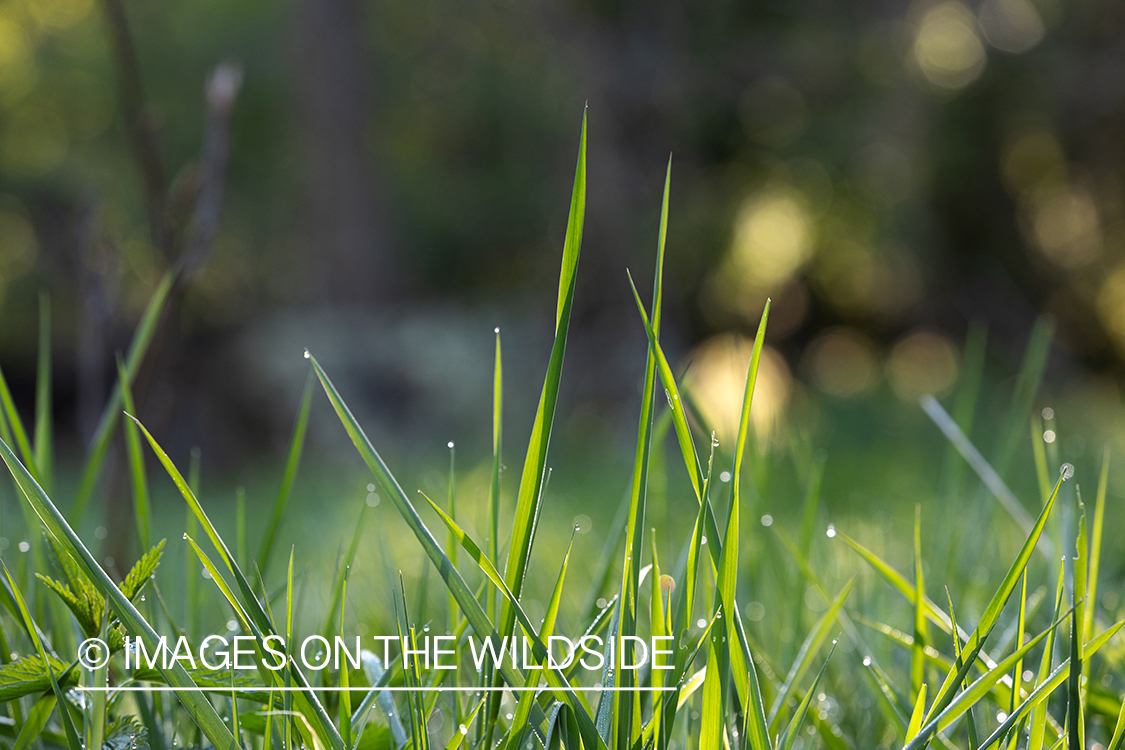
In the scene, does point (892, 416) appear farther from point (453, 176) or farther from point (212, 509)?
Answer: point (453, 176)

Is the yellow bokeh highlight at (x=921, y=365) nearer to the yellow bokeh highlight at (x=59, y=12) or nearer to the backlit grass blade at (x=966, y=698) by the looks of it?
→ the backlit grass blade at (x=966, y=698)

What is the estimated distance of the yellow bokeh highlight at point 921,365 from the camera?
17.6ft

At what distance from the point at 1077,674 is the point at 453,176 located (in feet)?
23.7

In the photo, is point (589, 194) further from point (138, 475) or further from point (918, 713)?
point (918, 713)

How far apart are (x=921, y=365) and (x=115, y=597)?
22.3ft

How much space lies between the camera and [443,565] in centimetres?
37

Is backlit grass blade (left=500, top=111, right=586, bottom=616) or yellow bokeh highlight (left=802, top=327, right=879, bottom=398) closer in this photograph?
backlit grass blade (left=500, top=111, right=586, bottom=616)

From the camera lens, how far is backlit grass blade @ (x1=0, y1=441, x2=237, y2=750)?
0.36m

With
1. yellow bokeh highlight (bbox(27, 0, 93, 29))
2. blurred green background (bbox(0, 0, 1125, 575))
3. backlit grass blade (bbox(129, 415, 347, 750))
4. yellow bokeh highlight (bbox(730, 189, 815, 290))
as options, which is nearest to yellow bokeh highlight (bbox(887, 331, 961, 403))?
blurred green background (bbox(0, 0, 1125, 575))

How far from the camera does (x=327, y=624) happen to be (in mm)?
516

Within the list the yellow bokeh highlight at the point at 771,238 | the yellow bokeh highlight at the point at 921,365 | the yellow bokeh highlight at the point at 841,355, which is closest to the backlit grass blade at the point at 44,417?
the yellow bokeh highlight at the point at 921,365

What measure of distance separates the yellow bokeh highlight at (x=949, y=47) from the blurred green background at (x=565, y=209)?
2 cm

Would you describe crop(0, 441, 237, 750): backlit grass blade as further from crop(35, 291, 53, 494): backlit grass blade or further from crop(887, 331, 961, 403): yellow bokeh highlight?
crop(887, 331, 961, 403): yellow bokeh highlight
